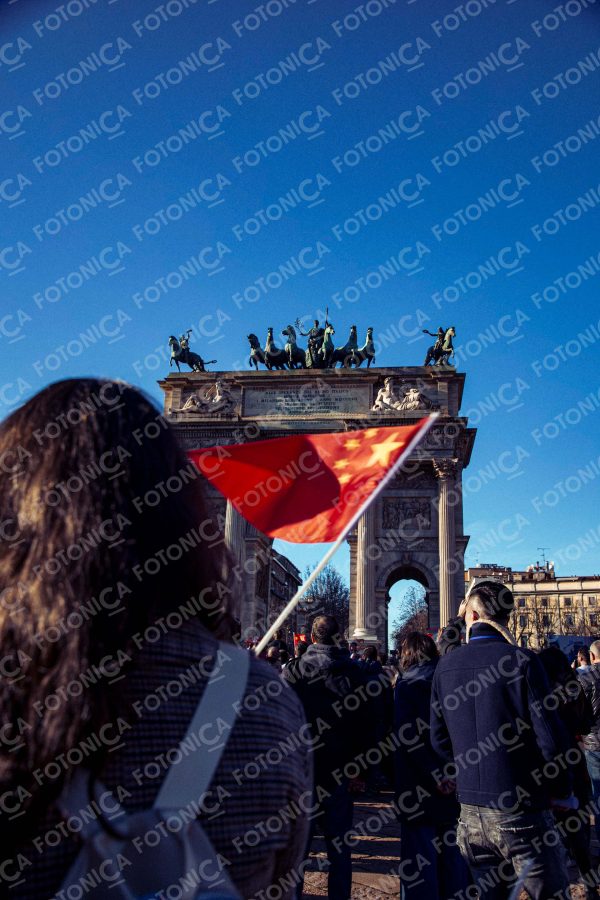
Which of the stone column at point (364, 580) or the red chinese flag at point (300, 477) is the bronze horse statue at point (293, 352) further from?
the red chinese flag at point (300, 477)

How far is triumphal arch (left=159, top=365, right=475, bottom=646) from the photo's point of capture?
30328mm

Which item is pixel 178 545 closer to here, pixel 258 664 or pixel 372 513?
pixel 258 664

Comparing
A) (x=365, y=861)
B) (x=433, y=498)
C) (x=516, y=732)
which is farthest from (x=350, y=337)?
(x=516, y=732)

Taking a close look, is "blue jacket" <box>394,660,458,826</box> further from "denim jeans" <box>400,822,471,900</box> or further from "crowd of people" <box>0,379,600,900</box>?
"crowd of people" <box>0,379,600,900</box>

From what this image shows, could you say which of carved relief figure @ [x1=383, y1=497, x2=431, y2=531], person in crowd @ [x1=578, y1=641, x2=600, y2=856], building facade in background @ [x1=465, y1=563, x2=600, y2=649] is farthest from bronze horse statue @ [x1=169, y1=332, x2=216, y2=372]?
building facade in background @ [x1=465, y1=563, x2=600, y2=649]

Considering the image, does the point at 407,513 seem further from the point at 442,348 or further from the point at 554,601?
the point at 554,601

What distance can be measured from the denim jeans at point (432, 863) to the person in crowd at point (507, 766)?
1.10m

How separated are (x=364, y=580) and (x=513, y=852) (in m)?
27.1

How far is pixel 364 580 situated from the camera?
99.6 ft

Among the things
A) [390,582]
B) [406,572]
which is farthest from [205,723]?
[406,572]

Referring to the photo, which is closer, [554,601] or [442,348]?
[442,348]

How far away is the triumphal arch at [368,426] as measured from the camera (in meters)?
30.3

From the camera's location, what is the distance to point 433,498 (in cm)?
3203

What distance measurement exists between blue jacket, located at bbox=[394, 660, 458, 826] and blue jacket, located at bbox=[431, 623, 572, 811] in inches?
47.2
